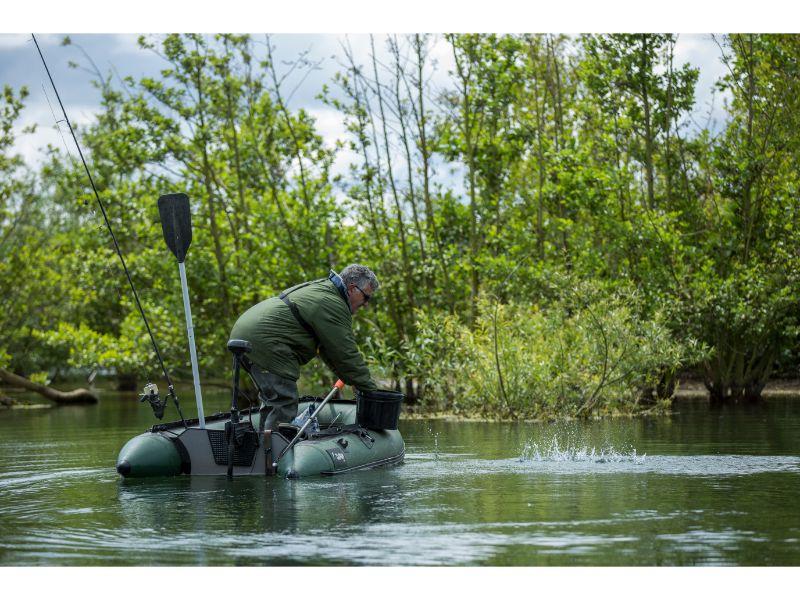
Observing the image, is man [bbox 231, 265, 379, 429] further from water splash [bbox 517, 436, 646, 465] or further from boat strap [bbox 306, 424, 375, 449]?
water splash [bbox 517, 436, 646, 465]

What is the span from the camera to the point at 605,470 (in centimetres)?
944

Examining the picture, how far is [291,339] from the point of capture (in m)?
9.55

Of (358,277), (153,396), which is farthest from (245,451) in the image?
(358,277)

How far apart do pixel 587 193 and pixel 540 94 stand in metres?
4.29

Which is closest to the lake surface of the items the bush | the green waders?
the green waders

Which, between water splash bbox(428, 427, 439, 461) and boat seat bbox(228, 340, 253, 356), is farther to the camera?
water splash bbox(428, 427, 439, 461)

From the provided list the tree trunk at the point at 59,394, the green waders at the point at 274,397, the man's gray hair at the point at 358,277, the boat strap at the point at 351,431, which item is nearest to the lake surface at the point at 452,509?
the boat strap at the point at 351,431

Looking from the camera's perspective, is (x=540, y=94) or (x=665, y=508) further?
(x=540, y=94)

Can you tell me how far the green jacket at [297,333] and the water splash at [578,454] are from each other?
1850mm

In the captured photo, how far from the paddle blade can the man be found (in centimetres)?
71

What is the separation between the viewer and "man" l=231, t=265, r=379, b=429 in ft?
31.2

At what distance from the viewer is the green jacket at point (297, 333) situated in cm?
949
